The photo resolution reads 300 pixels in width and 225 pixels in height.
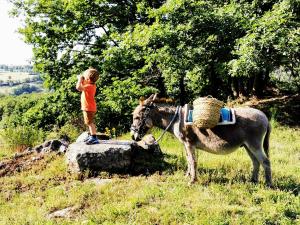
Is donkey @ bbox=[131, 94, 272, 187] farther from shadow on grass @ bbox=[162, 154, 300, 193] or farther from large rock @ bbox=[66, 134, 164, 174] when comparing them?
large rock @ bbox=[66, 134, 164, 174]

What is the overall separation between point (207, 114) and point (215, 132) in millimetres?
565

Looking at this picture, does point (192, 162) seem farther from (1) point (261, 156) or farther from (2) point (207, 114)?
(1) point (261, 156)

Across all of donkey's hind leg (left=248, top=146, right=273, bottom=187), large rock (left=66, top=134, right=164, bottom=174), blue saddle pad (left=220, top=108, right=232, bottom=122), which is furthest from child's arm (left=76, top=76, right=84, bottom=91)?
donkey's hind leg (left=248, top=146, right=273, bottom=187)

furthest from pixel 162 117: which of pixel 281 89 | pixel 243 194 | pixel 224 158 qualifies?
pixel 281 89

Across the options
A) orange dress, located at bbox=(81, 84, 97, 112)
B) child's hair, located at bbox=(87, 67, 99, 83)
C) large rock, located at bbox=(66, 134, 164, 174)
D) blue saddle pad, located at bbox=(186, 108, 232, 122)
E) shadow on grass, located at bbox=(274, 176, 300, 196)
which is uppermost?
child's hair, located at bbox=(87, 67, 99, 83)

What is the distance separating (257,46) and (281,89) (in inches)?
424

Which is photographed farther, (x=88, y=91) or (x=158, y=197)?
(x=88, y=91)

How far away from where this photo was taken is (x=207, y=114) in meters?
9.01

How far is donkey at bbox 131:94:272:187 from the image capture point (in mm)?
9125

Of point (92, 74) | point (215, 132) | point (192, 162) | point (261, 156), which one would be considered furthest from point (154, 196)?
point (92, 74)

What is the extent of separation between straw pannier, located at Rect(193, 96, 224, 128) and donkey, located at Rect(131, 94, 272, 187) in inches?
14.4

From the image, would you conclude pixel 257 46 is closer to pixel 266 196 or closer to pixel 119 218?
pixel 266 196

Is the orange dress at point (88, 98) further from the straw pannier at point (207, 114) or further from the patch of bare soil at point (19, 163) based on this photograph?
the straw pannier at point (207, 114)

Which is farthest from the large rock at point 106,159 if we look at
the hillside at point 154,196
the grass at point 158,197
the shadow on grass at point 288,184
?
the shadow on grass at point 288,184
